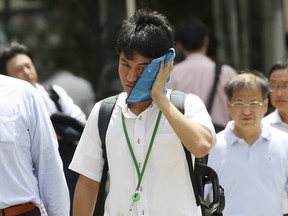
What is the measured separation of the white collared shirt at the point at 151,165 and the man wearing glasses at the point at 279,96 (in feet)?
6.70

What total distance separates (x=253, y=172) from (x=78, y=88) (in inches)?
139

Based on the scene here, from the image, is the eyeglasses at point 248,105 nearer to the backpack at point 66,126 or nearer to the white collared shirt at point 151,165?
the backpack at point 66,126

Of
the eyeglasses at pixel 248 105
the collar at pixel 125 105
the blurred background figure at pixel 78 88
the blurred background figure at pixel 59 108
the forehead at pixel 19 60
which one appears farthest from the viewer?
the blurred background figure at pixel 78 88

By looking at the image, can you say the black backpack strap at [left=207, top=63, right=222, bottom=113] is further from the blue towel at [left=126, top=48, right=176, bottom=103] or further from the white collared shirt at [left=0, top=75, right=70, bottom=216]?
the blue towel at [left=126, top=48, right=176, bottom=103]

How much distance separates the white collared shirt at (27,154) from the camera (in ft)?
14.0

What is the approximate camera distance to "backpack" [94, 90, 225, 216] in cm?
413

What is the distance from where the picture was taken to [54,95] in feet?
20.5

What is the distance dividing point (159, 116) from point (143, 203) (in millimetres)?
420

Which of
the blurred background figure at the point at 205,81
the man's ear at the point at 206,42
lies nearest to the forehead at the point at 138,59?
the blurred background figure at the point at 205,81

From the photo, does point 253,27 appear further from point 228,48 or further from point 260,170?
point 260,170

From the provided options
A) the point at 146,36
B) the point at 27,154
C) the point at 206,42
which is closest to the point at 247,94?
the point at 146,36

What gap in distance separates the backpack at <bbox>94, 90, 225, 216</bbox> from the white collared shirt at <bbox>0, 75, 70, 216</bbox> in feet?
0.78

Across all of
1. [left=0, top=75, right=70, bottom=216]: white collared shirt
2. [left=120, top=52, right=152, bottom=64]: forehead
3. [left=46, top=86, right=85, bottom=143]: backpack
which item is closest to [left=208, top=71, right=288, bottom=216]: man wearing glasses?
[left=46, top=86, right=85, bottom=143]: backpack

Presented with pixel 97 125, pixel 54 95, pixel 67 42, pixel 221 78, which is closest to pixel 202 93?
pixel 221 78
